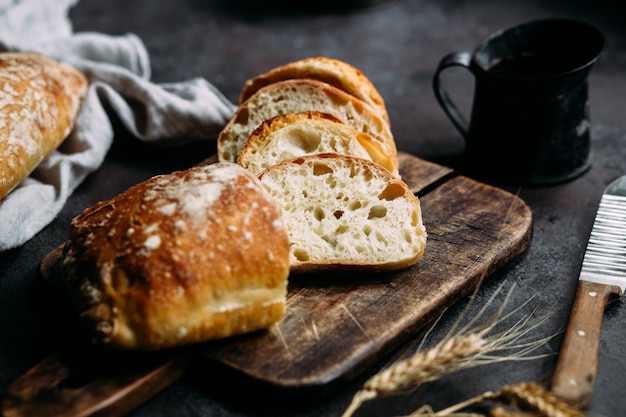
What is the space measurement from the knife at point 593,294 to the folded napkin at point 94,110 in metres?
1.71

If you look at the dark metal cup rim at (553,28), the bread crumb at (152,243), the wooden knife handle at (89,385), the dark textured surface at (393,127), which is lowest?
the dark textured surface at (393,127)

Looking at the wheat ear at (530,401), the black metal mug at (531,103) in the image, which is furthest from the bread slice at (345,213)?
the black metal mug at (531,103)

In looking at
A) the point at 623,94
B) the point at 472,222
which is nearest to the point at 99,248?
the point at 472,222

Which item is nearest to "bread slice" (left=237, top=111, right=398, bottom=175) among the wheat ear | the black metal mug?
the black metal mug

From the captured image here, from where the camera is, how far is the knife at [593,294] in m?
1.90

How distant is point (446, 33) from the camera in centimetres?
453

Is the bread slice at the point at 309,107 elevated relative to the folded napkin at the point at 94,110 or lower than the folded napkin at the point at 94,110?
elevated

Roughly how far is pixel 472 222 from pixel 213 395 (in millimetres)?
1131

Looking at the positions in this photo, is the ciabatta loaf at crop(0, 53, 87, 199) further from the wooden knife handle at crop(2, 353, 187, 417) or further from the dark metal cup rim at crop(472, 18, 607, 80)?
the dark metal cup rim at crop(472, 18, 607, 80)

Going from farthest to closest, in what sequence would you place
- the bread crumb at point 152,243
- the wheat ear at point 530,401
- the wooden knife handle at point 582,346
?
the bread crumb at point 152,243
the wooden knife handle at point 582,346
the wheat ear at point 530,401

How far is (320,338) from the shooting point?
83.0 inches

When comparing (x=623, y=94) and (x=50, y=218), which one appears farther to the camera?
(x=623, y=94)

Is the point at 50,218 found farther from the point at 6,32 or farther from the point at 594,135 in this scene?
the point at 594,135

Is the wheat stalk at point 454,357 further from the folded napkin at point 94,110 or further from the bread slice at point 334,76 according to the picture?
the folded napkin at point 94,110
